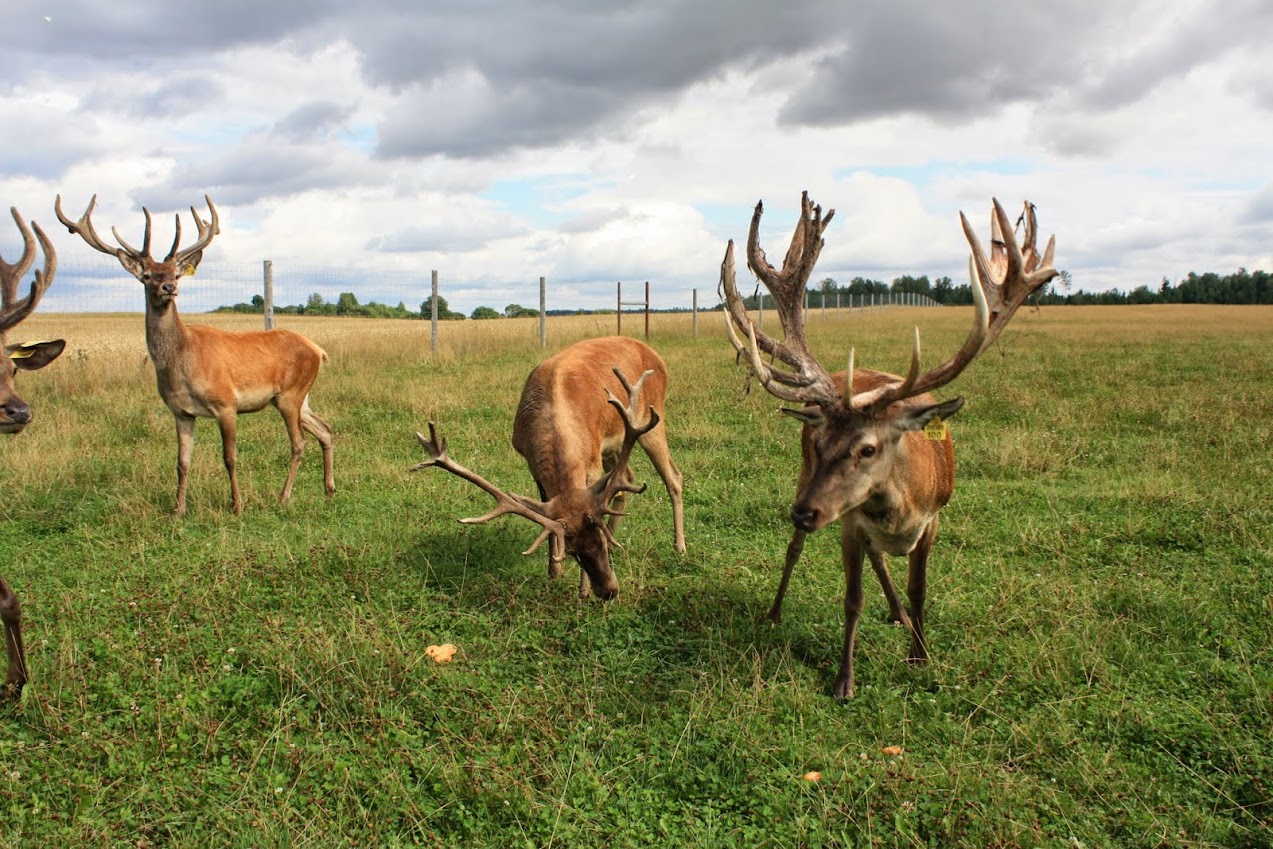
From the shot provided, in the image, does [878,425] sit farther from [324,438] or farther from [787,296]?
[324,438]

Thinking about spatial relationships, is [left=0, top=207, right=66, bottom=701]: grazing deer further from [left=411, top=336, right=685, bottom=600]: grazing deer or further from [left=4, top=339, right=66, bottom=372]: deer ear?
[left=411, top=336, right=685, bottom=600]: grazing deer

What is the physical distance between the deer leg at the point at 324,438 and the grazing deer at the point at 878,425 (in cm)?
493

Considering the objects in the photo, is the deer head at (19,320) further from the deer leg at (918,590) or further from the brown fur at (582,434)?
the deer leg at (918,590)

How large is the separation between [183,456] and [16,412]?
3040 mm

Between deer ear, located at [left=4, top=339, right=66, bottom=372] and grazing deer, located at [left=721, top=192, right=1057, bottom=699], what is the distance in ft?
13.1

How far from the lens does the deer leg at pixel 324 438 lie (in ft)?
27.3

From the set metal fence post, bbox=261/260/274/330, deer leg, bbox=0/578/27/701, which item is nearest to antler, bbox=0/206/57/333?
deer leg, bbox=0/578/27/701

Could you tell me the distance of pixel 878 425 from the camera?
14.0 ft

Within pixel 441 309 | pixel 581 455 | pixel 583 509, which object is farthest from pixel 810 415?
pixel 441 309

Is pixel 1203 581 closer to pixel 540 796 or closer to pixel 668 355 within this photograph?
pixel 540 796

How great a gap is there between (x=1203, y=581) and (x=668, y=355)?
14.8m

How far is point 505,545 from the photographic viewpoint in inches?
252

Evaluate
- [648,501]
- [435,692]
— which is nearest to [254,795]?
[435,692]

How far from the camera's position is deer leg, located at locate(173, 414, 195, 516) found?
7.43 meters
